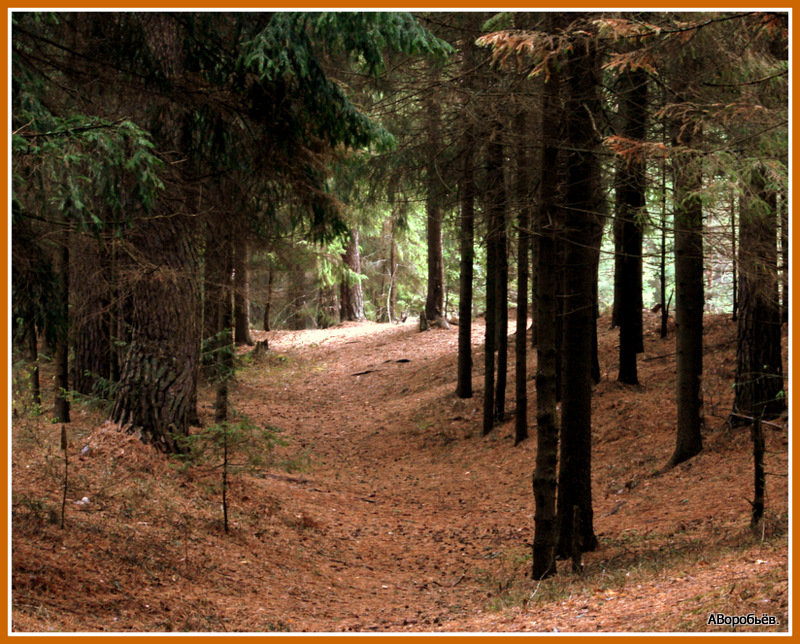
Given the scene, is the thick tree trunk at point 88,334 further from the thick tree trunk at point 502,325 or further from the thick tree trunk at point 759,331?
the thick tree trunk at point 759,331

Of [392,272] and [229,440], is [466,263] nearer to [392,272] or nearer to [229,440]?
[229,440]

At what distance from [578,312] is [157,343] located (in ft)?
18.6

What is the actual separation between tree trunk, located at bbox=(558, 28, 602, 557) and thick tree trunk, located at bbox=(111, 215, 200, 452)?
5.02 meters

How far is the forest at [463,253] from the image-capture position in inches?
251

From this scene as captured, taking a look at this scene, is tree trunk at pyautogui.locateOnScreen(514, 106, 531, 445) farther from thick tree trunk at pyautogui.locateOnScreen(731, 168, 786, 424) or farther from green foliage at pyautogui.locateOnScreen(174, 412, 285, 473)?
green foliage at pyautogui.locateOnScreen(174, 412, 285, 473)

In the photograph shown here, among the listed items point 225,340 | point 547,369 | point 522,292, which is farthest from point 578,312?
point 225,340

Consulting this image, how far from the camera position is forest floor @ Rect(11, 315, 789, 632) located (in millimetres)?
6137

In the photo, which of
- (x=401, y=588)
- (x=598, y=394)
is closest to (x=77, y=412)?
(x=401, y=588)

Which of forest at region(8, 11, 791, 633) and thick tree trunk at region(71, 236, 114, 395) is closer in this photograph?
forest at region(8, 11, 791, 633)

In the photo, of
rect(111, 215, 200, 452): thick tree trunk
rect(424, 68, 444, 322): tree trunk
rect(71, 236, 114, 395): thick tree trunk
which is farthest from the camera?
rect(424, 68, 444, 322): tree trunk

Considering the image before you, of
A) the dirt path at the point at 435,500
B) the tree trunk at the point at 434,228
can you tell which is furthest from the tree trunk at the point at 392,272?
the dirt path at the point at 435,500

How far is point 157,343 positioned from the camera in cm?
1002

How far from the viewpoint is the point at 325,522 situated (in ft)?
33.9

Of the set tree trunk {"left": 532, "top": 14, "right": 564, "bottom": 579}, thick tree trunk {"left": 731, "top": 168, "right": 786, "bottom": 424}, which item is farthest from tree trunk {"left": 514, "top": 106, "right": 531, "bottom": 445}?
thick tree trunk {"left": 731, "top": 168, "right": 786, "bottom": 424}
